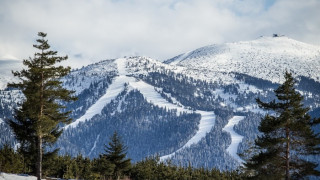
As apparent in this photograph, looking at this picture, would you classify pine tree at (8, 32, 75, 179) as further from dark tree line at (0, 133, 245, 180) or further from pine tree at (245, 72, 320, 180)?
pine tree at (245, 72, 320, 180)

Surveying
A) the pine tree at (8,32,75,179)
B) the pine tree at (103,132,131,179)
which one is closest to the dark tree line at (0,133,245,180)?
the pine tree at (103,132,131,179)

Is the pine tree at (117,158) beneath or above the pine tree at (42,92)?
beneath

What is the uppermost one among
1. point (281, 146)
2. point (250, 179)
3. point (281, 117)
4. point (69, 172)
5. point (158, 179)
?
point (281, 117)

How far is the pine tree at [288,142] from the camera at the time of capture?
3494 cm

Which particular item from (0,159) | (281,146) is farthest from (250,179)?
(0,159)

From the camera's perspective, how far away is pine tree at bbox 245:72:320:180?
34.9m

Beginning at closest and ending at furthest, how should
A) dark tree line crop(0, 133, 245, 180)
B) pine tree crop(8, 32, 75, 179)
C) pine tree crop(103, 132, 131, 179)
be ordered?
pine tree crop(8, 32, 75, 179), dark tree line crop(0, 133, 245, 180), pine tree crop(103, 132, 131, 179)

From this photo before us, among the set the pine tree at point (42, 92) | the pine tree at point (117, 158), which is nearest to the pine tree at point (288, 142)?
the pine tree at point (42, 92)

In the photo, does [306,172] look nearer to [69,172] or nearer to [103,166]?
[103,166]

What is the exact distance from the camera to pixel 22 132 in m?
40.3

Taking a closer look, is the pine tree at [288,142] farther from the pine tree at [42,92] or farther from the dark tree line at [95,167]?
the pine tree at [42,92]

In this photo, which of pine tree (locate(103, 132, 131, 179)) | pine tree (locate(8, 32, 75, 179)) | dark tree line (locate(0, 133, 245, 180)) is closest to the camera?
pine tree (locate(8, 32, 75, 179))

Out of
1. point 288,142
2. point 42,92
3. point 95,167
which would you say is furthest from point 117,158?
point 288,142

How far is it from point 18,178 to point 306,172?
1080 inches
